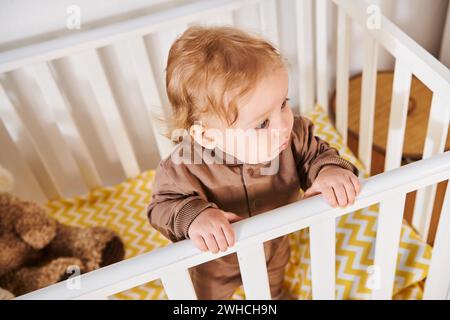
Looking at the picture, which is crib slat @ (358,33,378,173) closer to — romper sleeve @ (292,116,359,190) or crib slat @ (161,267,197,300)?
romper sleeve @ (292,116,359,190)

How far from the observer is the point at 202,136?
2.29 ft

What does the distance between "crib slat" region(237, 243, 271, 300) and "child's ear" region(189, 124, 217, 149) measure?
6.9 inches

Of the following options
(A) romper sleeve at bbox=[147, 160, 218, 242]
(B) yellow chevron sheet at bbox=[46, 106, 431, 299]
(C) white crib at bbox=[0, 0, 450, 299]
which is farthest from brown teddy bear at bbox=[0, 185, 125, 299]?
(A) romper sleeve at bbox=[147, 160, 218, 242]

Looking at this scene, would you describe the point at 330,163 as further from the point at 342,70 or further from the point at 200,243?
the point at 342,70

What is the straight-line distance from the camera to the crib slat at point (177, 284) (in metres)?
0.60

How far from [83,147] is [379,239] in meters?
0.74

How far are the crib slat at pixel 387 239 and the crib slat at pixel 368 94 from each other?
0.36 metres

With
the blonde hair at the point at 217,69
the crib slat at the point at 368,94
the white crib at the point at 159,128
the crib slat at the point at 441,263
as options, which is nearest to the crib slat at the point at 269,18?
the white crib at the point at 159,128

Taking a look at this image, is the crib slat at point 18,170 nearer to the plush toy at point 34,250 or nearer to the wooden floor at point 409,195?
the plush toy at point 34,250

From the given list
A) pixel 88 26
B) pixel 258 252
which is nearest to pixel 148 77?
pixel 88 26

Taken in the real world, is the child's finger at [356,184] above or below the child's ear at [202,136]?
below

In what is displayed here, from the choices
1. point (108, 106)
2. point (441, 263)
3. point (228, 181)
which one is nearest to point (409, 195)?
point (441, 263)

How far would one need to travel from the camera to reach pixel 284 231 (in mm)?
587

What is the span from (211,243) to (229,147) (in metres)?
0.17
